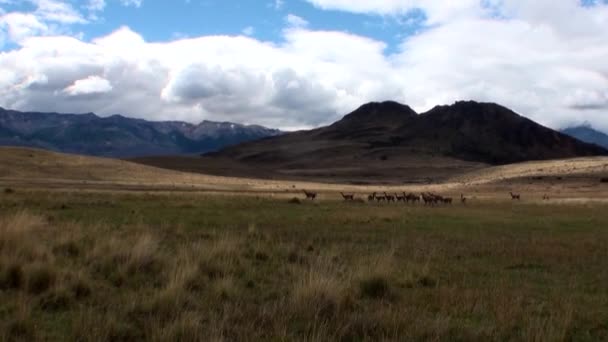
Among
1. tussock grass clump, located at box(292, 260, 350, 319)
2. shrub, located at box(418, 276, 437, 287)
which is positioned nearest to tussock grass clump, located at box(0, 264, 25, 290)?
tussock grass clump, located at box(292, 260, 350, 319)

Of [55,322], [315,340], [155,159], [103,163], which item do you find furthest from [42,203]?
[155,159]

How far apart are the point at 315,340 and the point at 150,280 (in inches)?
181

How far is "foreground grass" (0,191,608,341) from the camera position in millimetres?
7680

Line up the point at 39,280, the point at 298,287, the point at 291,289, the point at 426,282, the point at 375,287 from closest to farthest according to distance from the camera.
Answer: the point at 298,287, the point at 39,280, the point at 291,289, the point at 375,287, the point at 426,282

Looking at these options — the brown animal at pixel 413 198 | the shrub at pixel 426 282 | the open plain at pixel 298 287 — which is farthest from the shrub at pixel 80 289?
the brown animal at pixel 413 198

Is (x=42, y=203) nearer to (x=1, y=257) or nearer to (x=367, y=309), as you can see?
(x=1, y=257)

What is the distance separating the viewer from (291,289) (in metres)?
9.98

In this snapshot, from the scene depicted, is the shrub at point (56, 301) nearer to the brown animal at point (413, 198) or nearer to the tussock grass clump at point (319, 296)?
the tussock grass clump at point (319, 296)

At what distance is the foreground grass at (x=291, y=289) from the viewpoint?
302 inches

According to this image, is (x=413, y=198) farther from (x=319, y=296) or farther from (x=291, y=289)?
(x=319, y=296)

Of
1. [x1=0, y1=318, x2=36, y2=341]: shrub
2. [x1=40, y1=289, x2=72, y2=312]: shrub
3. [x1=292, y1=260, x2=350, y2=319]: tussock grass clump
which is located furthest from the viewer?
[x1=40, y1=289, x2=72, y2=312]: shrub

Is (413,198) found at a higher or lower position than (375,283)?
lower

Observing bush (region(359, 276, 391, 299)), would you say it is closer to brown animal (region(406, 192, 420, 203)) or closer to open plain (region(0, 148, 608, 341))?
open plain (region(0, 148, 608, 341))

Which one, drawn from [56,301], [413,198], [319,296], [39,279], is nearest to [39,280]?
[39,279]
